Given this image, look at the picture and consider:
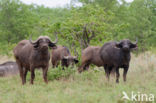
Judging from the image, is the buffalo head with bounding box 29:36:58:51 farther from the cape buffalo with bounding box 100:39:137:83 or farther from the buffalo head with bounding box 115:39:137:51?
the buffalo head with bounding box 115:39:137:51

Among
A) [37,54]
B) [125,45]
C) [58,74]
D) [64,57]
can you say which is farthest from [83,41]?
[125,45]

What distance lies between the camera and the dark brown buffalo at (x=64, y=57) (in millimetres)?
12852

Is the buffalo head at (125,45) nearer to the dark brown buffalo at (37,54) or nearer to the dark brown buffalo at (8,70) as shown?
the dark brown buffalo at (37,54)

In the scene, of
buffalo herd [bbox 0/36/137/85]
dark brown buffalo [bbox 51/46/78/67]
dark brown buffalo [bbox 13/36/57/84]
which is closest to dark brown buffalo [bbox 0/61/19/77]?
buffalo herd [bbox 0/36/137/85]

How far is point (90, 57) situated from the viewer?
42.0 feet

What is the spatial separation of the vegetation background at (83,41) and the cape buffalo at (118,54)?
0.65m

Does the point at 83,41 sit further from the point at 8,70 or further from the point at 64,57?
the point at 8,70

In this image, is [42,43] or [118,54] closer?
[42,43]

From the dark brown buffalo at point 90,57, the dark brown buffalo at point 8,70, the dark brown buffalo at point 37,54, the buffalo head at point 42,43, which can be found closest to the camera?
the buffalo head at point 42,43

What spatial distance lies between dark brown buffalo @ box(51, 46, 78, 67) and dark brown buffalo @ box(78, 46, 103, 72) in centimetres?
44

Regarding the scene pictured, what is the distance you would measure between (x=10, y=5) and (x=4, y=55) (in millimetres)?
4877

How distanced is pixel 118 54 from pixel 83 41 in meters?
4.41

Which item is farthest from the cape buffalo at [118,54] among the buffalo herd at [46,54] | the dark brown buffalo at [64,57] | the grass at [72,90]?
the dark brown buffalo at [64,57]

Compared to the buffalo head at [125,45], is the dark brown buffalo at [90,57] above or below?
below
